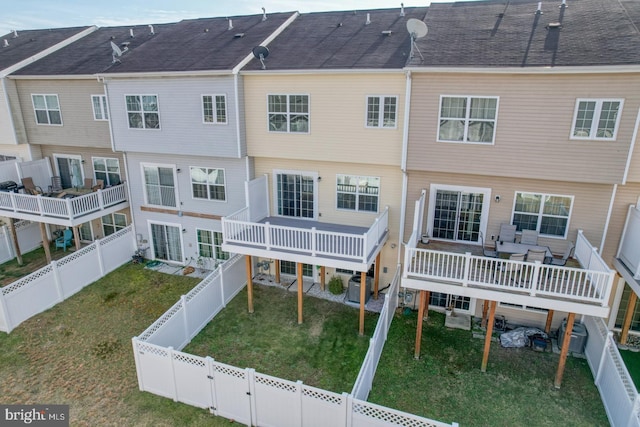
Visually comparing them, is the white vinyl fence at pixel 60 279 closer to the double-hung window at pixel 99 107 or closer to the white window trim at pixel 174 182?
the white window trim at pixel 174 182

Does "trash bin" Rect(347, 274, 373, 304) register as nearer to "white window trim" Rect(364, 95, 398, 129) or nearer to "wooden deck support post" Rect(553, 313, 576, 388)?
"white window trim" Rect(364, 95, 398, 129)

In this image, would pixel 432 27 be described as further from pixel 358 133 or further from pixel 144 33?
pixel 144 33

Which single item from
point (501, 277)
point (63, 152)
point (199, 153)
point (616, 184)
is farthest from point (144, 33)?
point (616, 184)

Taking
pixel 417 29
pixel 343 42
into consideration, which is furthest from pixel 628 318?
pixel 343 42

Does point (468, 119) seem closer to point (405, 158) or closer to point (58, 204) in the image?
point (405, 158)

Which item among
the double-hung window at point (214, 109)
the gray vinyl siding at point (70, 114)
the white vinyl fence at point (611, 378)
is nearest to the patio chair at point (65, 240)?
the gray vinyl siding at point (70, 114)
